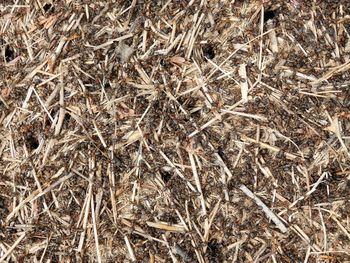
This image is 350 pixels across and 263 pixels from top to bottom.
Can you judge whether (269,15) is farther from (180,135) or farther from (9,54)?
(9,54)

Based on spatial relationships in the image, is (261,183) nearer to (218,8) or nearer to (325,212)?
(325,212)

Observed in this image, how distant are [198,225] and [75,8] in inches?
48.6

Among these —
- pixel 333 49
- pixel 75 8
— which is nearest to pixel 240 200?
pixel 333 49

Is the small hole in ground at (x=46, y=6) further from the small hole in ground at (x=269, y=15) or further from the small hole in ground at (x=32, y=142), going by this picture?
the small hole in ground at (x=269, y=15)

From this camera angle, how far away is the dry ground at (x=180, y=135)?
7.83 ft

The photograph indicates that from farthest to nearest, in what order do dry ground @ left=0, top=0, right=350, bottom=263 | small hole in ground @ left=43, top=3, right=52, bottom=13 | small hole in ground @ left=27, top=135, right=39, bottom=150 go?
small hole in ground @ left=43, top=3, right=52, bottom=13
small hole in ground @ left=27, top=135, right=39, bottom=150
dry ground @ left=0, top=0, right=350, bottom=263

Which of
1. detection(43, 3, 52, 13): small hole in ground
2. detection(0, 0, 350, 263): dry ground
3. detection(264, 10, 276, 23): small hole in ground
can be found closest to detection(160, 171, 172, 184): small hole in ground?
detection(0, 0, 350, 263): dry ground

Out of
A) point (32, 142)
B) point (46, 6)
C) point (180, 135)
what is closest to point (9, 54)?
point (46, 6)

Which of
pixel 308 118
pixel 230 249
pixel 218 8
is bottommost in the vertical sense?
pixel 230 249

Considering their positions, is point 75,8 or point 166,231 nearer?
point 166,231

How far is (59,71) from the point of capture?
8.20 ft

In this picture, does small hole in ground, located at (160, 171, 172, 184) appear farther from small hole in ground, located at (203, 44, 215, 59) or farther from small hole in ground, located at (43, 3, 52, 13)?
small hole in ground, located at (43, 3, 52, 13)

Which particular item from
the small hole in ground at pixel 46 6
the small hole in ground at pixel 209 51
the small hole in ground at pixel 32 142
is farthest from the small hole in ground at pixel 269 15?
the small hole in ground at pixel 32 142

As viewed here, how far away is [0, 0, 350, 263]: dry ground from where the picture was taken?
7.83 ft
